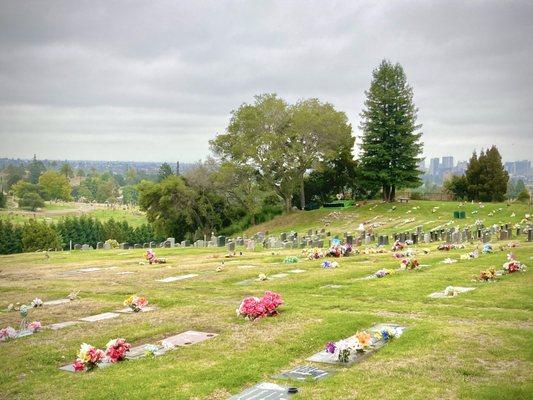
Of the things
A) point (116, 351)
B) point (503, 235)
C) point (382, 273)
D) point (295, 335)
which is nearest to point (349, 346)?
point (295, 335)

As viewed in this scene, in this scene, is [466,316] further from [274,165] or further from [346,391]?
[274,165]

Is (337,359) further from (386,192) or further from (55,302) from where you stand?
(386,192)

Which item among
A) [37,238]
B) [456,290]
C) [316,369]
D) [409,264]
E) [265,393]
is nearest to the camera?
[265,393]

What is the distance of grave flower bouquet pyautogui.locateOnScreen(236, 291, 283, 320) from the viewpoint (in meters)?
11.5

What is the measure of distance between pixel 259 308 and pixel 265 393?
14.4 ft

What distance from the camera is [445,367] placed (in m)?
7.75

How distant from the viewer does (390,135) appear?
57031mm

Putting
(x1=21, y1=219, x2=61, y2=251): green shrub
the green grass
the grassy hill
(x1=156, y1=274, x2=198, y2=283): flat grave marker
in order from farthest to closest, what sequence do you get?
the green grass
(x1=21, y1=219, x2=61, y2=251): green shrub
the grassy hill
(x1=156, y1=274, x2=198, y2=283): flat grave marker

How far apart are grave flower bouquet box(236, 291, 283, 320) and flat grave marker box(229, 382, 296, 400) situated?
13.1 feet

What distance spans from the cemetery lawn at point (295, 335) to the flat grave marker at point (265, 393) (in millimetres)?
213

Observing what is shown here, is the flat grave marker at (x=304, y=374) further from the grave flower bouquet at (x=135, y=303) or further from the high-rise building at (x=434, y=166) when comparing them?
the high-rise building at (x=434, y=166)

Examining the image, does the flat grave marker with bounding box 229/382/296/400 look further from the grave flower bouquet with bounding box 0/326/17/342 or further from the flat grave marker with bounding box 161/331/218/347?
the grave flower bouquet with bounding box 0/326/17/342

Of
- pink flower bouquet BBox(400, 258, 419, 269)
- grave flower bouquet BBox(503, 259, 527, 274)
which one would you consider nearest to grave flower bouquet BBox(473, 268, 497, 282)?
grave flower bouquet BBox(503, 259, 527, 274)

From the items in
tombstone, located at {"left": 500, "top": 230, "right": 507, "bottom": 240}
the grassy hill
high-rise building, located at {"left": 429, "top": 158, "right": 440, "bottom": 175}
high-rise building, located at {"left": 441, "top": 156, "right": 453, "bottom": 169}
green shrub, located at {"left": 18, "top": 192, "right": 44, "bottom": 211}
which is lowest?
tombstone, located at {"left": 500, "top": 230, "right": 507, "bottom": 240}
